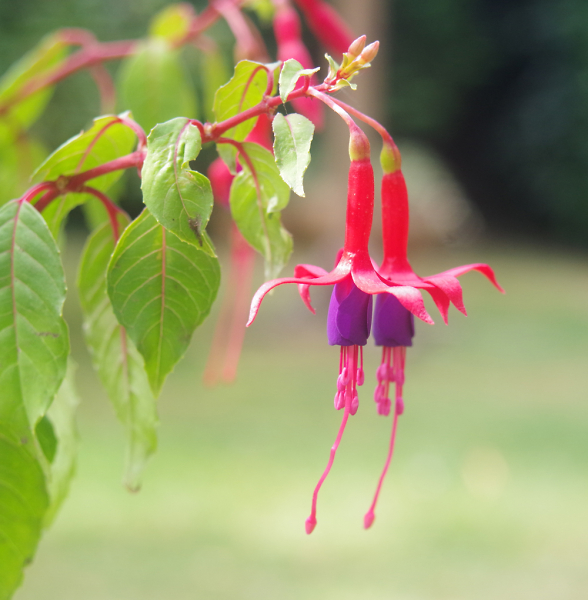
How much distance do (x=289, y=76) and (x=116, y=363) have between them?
19 cm

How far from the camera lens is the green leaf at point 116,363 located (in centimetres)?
40

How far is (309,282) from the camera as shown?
29 cm

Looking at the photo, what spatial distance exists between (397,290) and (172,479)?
6.59 ft

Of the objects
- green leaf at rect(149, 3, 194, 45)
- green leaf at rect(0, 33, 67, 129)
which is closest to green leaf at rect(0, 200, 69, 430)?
green leaf at rect(0, 33, 67, 129)

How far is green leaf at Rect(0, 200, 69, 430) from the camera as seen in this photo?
1.07 ft

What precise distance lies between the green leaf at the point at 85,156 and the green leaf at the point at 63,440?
0.10 metres

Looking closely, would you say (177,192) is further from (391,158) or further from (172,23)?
(172,23)

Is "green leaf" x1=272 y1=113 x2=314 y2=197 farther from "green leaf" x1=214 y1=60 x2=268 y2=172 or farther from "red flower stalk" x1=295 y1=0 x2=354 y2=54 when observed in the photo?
"red flower stalk" x1=295 y1=0 x2=354 y2=54

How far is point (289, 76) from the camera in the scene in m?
0.30

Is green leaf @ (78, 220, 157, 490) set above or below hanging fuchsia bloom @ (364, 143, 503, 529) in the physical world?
below

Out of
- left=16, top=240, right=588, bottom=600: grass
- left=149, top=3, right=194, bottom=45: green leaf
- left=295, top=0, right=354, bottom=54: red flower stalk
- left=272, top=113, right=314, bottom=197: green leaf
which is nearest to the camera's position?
left=272, top=113, right=314, bottom=197: green leaf

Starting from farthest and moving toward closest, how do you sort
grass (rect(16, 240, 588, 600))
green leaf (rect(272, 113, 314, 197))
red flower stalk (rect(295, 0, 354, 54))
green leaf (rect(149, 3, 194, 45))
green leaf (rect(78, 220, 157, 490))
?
grass (rect(16, 240, 588, 600)) < green leaf (rect(149, 3, 194, 45)) < red flower stalk (rect(295, 0, 354, 54)) < green leaf (rect(78, 220, 157, 490)) < green leaf (rect(272, 113, 314, 197))

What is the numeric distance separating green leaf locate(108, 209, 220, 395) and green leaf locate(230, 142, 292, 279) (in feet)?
0.12

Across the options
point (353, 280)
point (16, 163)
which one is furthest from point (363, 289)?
point (16, 163)
